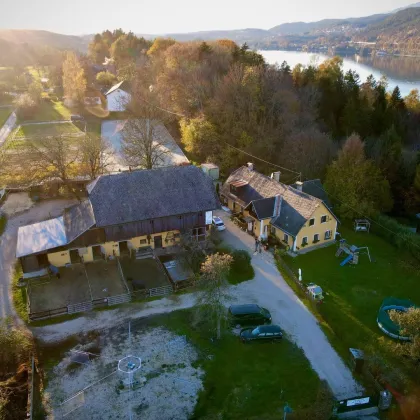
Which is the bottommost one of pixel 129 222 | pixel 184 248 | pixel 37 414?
pixel 37 414

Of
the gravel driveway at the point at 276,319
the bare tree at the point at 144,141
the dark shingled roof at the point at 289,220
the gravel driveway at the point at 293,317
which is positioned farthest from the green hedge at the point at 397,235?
the bare tree at the point at 144,141

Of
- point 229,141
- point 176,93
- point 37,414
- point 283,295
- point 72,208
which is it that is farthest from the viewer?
point 176,93

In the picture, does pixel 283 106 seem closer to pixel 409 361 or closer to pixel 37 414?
pixel 409 361

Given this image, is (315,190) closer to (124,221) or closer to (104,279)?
(124,221)

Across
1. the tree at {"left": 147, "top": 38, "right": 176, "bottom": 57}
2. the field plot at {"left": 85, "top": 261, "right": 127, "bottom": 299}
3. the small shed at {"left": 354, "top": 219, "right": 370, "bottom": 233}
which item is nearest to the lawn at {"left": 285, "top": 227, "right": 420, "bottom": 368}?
the small shed at {"left": 354, "top": 219, "right": 370, "bottom": 233}

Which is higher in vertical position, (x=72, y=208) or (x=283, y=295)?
(x=72, y=208)

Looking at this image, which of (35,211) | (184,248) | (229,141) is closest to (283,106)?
(229,141)

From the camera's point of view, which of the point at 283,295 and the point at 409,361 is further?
the point at 283,295

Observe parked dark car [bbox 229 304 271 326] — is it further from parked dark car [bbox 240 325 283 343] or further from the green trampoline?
the green trampoline
